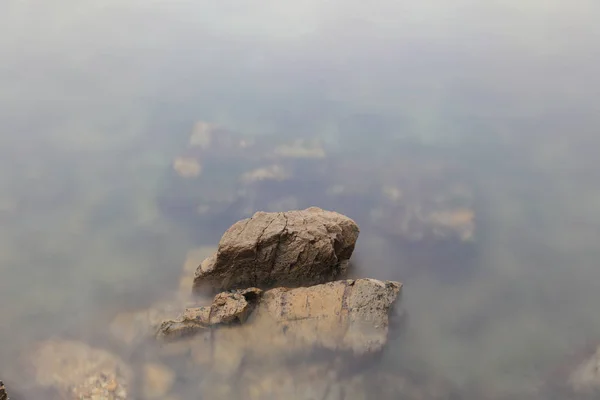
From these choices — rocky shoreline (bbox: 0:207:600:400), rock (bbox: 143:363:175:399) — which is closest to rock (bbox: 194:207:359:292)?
rocky shoreline (bbox: 0:207:600:400)

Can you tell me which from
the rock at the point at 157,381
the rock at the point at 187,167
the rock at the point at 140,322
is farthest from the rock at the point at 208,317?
the rock at the point at 187,167

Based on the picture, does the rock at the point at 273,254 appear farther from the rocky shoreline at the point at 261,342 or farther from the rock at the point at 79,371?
the rock at the point at 79,371

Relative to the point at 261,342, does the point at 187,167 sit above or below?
above

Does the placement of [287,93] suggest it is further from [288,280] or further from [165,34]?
[288,280]

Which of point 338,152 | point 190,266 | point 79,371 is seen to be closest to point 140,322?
point 79,371

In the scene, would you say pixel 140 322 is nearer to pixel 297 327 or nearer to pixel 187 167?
pixel 297 327
